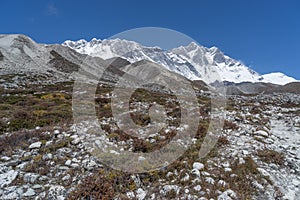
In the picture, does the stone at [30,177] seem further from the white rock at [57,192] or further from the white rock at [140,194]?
the white rock at [140,194]

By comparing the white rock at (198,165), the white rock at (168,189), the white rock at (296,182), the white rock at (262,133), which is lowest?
the white rock at (168,189)

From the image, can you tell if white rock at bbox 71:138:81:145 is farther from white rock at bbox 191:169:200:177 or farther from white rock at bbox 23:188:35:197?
white rock at bbox 191:169:200:177

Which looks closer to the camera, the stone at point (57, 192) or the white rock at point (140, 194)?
the stone at point (57, 192)

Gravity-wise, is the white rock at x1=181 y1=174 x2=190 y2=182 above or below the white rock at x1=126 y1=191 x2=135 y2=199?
above

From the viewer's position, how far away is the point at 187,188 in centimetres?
633

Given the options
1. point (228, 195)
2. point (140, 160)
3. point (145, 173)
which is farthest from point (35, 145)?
point (228, 195)

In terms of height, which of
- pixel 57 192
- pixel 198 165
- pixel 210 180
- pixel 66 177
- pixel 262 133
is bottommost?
pixel 57 192

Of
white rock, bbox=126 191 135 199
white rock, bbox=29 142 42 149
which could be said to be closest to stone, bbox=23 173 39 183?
white rock, bbox=29 142 42 149

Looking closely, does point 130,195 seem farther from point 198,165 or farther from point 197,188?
point 198,165

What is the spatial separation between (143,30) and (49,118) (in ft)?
26.2

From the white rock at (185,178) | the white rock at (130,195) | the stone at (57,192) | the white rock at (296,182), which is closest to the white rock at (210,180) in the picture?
the white rock at (185,178)

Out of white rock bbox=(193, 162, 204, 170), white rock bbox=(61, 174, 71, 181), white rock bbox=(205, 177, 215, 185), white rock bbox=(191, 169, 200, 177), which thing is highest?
white rock bbox=(193, 162, 204, 170)

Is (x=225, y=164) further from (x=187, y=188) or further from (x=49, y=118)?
(x=49, y=118)

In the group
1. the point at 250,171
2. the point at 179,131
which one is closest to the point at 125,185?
→ the point at 250,171
